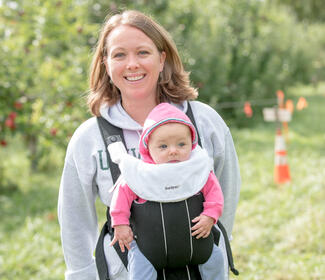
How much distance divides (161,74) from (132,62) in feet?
0.97

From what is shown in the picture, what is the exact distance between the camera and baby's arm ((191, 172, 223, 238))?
171cm

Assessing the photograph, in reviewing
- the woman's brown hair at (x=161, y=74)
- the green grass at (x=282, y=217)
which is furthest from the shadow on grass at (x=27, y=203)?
the woman's brown hair at (x=161, y=74)

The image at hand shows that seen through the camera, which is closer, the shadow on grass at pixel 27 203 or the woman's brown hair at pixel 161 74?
the woman's brown hair at pixel 161 74

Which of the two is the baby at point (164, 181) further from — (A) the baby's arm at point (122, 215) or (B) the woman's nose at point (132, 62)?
(B) the woman's nose at point (132, 62)

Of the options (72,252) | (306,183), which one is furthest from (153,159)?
(306,183)

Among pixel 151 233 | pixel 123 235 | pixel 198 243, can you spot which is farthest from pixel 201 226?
pixel 123 235

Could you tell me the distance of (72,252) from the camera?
2104mm

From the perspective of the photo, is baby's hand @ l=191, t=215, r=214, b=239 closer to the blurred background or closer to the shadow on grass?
the blurred background

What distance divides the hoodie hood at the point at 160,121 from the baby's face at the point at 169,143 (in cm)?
2

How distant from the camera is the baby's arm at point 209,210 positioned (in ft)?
5.61

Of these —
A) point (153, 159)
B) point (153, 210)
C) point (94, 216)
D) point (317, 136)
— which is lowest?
point (317, 136)

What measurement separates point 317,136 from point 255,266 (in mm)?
6810

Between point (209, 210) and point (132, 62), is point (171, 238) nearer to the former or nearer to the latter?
point (209, 210)

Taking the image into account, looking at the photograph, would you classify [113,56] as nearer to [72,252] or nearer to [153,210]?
[153,210]
